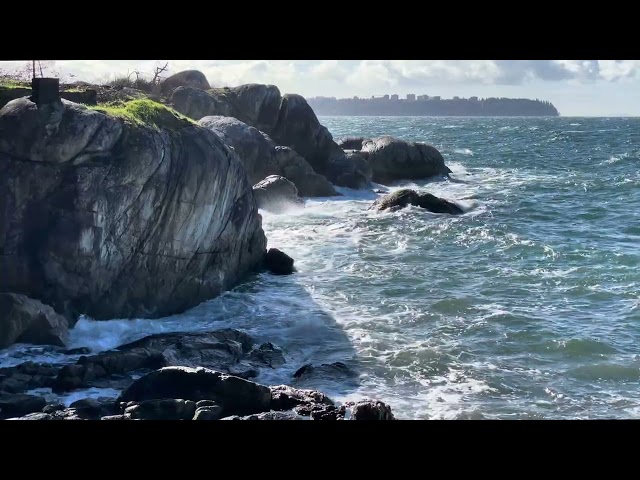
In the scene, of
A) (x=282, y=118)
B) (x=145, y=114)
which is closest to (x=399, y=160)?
(x=282, y=118)

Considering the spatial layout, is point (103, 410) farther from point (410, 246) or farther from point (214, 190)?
point (410, 246)

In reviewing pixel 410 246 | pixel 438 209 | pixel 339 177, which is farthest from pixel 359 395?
pixel 339 177

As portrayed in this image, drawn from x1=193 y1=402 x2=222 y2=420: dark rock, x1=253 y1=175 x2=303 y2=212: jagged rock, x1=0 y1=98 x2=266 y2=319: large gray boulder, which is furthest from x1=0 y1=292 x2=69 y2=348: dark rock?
x1=253 y1=175 x2=303 y2=212: jagged rock

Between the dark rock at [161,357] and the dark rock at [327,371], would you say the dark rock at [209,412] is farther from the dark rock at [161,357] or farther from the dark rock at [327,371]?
the dark rock at [327,371]

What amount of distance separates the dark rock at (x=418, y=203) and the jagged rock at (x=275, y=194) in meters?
3.76

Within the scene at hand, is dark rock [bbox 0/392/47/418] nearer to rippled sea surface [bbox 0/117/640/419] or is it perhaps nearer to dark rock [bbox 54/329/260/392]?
dark rock [bbox 54/329/260/392]

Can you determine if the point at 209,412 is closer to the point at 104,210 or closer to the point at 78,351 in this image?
the point at 78,351

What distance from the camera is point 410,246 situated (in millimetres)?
26297

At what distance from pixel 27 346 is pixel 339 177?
25875mm

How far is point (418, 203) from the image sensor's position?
108ft

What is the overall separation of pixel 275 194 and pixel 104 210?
604 inches

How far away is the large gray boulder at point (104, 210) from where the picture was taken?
1652 cm

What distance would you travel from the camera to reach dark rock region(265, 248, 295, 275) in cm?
2256

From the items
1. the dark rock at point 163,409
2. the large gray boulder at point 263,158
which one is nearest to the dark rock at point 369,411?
the dark rock at point 163,409
